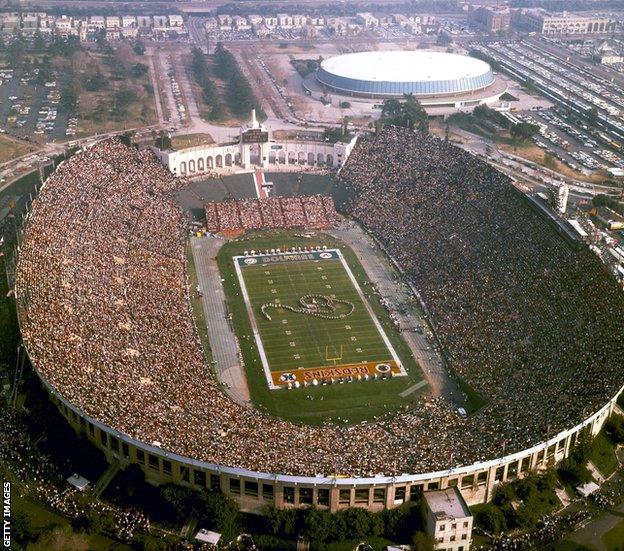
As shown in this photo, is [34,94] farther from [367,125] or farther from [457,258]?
[457,258]

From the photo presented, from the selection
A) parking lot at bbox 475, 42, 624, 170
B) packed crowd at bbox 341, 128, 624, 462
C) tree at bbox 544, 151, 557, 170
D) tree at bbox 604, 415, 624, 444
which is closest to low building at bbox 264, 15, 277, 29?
parking lot at bbox 475, 42, 624, 170

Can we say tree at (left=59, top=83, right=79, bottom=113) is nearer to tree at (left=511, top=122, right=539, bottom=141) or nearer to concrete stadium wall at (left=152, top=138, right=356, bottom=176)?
concrete stadium wall at (left=152, top=138, right=356, bottom=176)

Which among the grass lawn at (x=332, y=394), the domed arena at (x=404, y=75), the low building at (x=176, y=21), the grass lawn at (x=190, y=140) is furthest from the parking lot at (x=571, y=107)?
the low building at (x=176, y=21)

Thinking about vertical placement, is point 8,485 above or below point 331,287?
above

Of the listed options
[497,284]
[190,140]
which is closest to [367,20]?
[190,140]

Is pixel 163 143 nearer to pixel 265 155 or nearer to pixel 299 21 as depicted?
pixel 265 155

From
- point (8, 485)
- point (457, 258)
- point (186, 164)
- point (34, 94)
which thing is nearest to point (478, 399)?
point (457, 258)

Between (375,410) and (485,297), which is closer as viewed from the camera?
(375,410)
